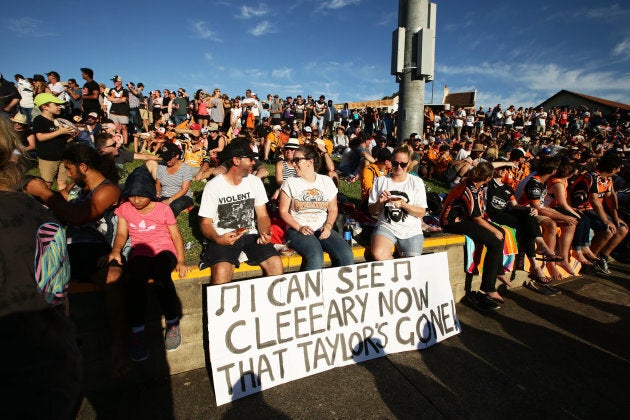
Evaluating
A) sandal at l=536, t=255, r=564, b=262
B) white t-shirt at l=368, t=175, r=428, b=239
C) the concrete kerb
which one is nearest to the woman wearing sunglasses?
white t-shirt at l=368, t=175, r=428, b=239

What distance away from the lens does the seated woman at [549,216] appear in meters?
5.62

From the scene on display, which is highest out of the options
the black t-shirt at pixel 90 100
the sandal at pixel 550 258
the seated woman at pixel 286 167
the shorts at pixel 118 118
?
the black t-shirt at pixel 90 100

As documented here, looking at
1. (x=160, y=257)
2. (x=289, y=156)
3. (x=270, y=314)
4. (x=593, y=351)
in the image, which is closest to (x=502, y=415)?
(x=593, y=351)

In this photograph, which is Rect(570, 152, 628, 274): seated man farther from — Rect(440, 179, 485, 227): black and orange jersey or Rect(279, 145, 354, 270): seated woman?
Rect(279, 145, 354, 270): seated woman

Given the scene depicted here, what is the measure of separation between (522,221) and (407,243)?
101 inches

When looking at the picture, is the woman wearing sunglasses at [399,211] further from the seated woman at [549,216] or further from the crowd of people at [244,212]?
the seated woman at [549,216]

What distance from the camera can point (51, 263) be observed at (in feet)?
4.87

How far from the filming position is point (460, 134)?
21297mm

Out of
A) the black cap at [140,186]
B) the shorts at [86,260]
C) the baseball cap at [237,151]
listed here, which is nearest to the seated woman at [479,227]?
the baseball cap at [237,151]

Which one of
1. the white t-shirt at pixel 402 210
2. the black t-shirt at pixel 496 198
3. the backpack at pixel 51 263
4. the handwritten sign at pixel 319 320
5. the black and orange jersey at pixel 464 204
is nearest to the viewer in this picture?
the backpack at pixel 51 263

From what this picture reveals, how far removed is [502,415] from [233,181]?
11.4 feet

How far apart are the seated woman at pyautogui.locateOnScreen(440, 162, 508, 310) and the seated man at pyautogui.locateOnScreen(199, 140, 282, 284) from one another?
291 centimetres

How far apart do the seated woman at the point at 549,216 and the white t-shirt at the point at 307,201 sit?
379 centimetres

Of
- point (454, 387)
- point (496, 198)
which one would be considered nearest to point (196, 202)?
point (454, 387)
